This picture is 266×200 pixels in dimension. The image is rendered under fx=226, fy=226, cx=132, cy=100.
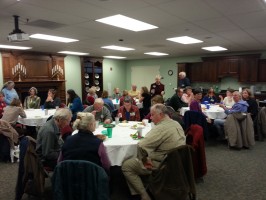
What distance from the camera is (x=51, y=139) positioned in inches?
105

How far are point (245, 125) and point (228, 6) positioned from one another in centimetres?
248

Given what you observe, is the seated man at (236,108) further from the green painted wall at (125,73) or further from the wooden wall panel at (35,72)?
the wooden wall panel at (35,72)

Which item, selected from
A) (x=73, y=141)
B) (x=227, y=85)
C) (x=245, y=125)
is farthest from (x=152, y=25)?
(x=227, y=85)

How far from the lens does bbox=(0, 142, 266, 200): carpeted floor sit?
294cm

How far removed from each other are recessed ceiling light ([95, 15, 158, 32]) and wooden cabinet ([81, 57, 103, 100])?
239 inches

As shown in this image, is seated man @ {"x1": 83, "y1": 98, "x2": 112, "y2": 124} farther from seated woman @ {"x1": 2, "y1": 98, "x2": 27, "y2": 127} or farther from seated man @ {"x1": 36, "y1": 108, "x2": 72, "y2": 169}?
seated woman @ {"x1": 2, "y1": 98, "x2": 27, "y2": 127}

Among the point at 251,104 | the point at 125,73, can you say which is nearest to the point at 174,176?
the point at 251,104

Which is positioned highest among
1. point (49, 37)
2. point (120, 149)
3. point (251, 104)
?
point (49, 37)

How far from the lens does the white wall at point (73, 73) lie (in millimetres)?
10000

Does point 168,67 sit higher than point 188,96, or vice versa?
point 168,67

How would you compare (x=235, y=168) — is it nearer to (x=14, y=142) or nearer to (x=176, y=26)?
(x=176, y=26)

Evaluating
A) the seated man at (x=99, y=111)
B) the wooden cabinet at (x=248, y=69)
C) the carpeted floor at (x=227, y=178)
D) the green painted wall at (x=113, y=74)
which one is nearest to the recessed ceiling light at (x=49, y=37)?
the seated man at (x=99, y=111)

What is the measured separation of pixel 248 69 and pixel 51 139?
854 cm

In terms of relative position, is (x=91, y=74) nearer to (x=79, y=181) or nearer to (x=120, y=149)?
(x=120, y=149)
